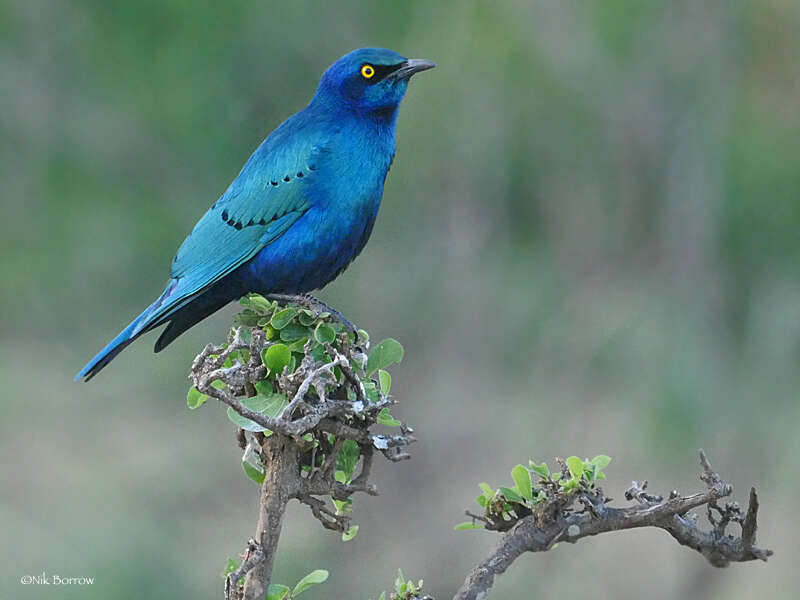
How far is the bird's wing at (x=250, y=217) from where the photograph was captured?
1.64m

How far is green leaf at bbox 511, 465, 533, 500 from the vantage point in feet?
3.34

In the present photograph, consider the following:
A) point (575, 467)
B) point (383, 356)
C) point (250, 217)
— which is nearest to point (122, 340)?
point (250, 217)

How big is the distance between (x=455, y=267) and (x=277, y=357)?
93.0 inches

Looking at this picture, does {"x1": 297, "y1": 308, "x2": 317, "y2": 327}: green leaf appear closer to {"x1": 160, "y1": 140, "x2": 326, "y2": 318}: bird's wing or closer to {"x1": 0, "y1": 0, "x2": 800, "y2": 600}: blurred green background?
{"x1": 160, "y1": 140, "x2": 326, "y2": 318}: bird's wing

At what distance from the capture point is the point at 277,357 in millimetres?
1055

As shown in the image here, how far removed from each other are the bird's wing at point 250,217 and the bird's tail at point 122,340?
0.21 ft

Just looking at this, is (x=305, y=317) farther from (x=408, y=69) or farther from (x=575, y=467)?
(x=408, y=69)

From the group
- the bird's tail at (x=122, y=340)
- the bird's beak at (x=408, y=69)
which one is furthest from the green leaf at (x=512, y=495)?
the bird's beak at (x=408, y=69)

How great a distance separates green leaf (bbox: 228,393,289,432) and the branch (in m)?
0.21

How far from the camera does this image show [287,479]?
3.45 feet

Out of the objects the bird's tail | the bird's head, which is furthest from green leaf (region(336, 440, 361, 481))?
the bird's head

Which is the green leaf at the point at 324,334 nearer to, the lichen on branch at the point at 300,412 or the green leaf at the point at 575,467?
the lichen on branch at the point at 300,412

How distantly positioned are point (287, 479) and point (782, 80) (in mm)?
2708

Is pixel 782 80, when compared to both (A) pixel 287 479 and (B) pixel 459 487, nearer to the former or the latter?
(B) pixel 459 487
